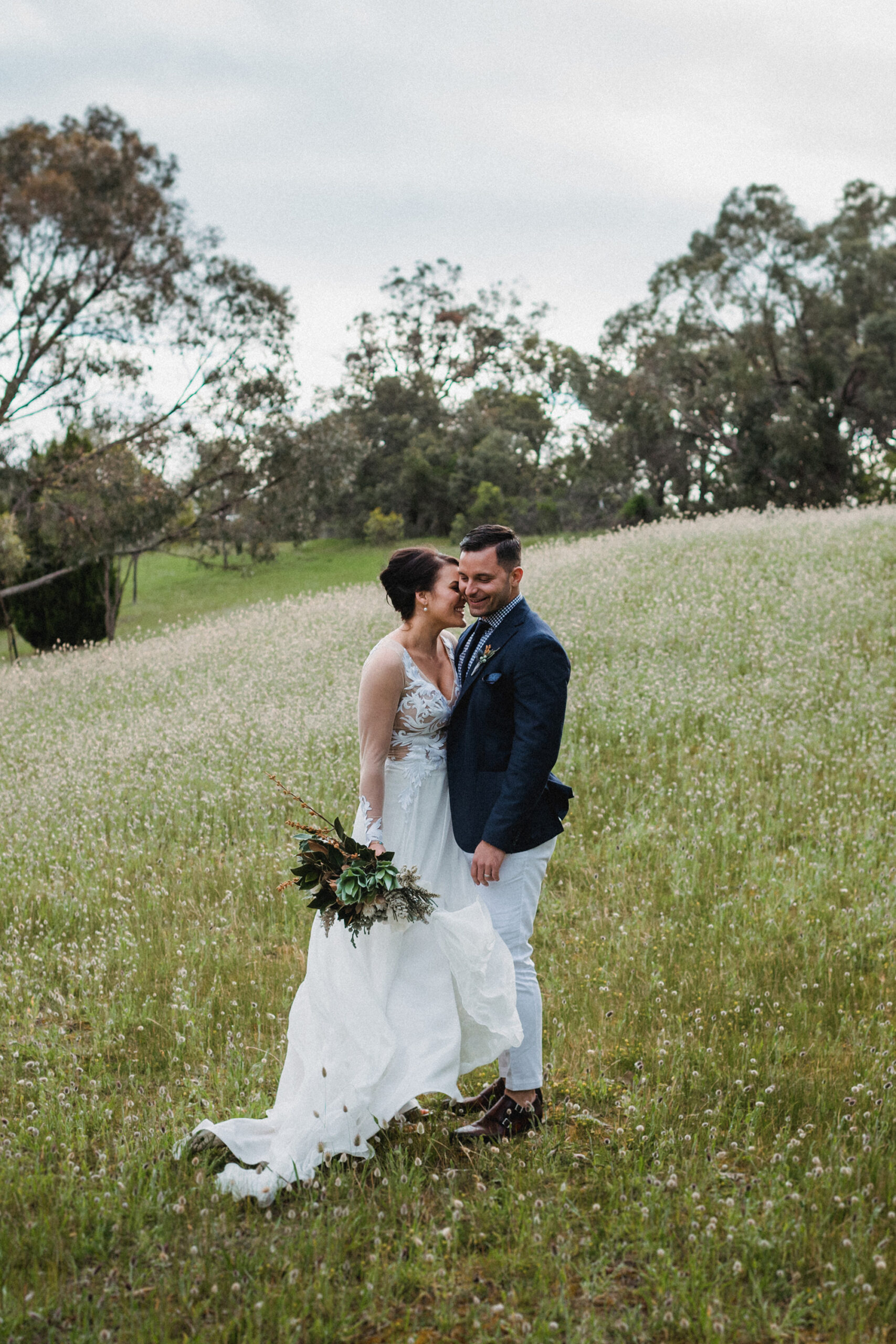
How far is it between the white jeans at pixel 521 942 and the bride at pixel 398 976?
0.09m

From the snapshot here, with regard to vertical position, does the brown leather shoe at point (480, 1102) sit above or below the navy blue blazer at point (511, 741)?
below

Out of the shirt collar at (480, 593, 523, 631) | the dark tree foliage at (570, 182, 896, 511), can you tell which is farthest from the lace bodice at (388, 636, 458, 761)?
the dark tree foliage at (570, 182, 896, 511)

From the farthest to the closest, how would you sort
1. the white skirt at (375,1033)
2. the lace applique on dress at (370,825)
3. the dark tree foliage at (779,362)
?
the dark tree foliage at (779,362) → the lace applique on dress at (370,825) → the white skirt at (375,1033)

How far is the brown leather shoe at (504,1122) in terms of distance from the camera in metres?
4.02

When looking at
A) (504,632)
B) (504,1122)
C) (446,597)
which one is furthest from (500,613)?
(504,1122)

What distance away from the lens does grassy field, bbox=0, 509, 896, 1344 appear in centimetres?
311

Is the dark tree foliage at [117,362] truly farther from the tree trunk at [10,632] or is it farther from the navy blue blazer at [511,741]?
the navy blue blazer at [511,741]

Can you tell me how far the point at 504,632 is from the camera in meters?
3.96

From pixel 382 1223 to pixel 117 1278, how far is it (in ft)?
2.89

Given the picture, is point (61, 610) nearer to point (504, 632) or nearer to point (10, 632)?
point (10, 632)

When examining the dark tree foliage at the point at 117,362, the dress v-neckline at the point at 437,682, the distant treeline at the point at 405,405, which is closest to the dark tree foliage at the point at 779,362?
the distant treeline at the point at 405,405

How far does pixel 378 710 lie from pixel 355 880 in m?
0.69

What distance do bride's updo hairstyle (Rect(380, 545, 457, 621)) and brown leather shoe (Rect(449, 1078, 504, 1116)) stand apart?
214 centimetres

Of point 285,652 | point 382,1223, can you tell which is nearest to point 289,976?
point 382,1223
